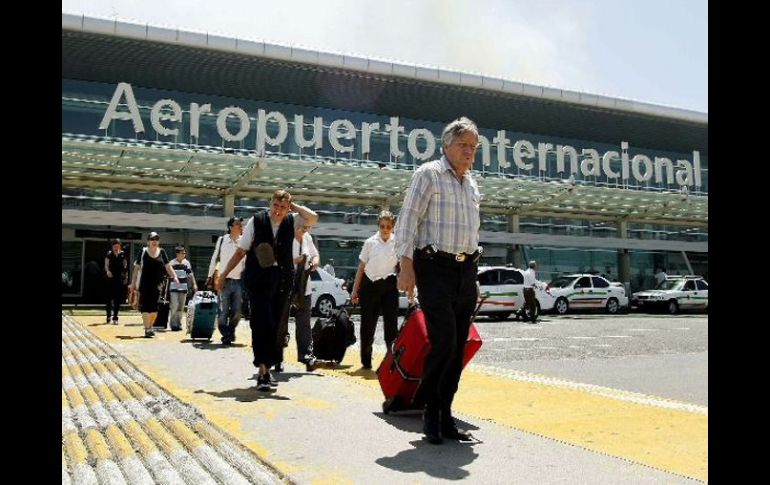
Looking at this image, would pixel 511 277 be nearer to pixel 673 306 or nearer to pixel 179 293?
pixel 673 306

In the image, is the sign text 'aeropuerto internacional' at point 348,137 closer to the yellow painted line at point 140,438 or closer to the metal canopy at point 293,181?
the metal canopy at point 293,181

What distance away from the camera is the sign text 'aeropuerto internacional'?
24.6 meters

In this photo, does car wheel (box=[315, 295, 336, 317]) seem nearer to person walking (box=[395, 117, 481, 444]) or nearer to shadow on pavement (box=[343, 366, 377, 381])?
shadow on pavement (box=[343, 366, 377, 381])

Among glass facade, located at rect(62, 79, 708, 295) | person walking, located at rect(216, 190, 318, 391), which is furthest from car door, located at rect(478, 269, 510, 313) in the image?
person walking, located at rect(216, 190, 318, 391)

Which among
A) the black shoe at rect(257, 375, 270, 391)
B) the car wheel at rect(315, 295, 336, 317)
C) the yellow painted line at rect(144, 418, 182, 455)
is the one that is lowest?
the car wheel at rect(315, 295, 336, 317)

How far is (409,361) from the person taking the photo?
4055 millimetres

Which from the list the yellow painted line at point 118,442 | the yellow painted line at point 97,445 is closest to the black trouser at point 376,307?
the yellow painted line at point 118,442

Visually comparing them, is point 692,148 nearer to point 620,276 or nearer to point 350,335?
point 620,276

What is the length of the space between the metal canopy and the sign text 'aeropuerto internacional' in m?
0.91

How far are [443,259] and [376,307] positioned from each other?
10.0 feet

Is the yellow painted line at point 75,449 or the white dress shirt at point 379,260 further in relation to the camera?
the white dress shirt at point 379,260

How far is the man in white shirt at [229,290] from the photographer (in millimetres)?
8695

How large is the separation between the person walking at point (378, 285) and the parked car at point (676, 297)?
21294 mm
